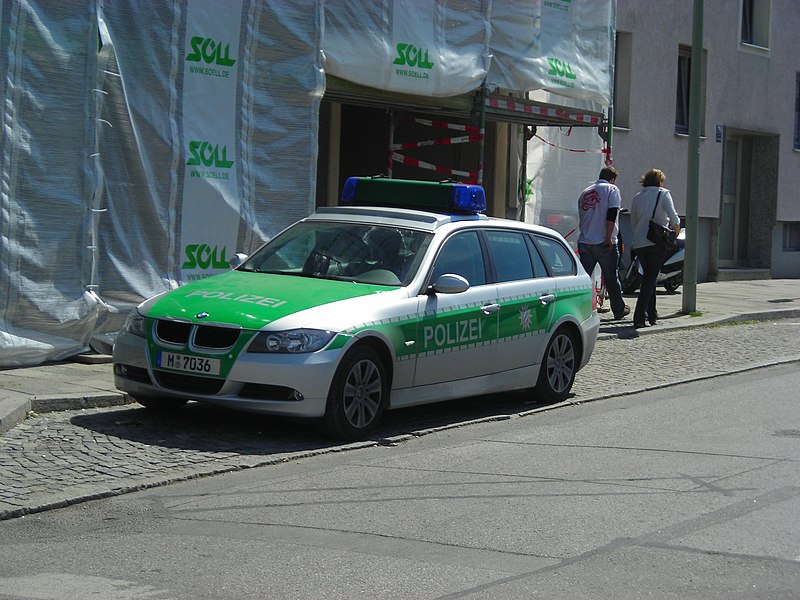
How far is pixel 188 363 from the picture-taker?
8383mm

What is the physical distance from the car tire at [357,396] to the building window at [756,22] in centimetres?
2163

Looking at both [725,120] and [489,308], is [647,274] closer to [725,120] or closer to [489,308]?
[489,308]

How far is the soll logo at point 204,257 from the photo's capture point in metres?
12.7

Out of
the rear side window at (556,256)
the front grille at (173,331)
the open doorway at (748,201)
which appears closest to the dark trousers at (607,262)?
the rear side window at (556,256)

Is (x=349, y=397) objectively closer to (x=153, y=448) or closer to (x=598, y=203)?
(x=153, y=448)

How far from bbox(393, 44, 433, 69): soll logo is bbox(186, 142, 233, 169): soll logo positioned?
9.20 ft

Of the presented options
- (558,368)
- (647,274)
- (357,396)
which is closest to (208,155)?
(558,368)

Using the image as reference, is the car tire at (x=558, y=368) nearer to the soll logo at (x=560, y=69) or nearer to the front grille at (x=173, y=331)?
the front grille at (x=173, y=331)

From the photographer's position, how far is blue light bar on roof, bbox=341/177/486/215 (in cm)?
1026

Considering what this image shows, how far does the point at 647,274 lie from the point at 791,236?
15.0 metres

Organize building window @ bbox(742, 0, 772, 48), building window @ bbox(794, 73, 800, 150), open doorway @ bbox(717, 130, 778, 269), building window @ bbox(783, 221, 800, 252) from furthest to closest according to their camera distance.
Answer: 1. building window @ bbox(794, 73, 800, 150)
2. building window @ bbox(783, 221, 800, 252)
3. open doorway @ bbox(717, 130, 778, 269)
4. building window @ bbox(742, 0, 772, 48)

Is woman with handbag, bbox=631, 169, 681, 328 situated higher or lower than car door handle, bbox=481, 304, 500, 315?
higher

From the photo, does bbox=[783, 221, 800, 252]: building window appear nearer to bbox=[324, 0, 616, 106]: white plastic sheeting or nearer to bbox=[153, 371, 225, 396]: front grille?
bbox=[324, 0, 616, 106]: white plastic sheeting

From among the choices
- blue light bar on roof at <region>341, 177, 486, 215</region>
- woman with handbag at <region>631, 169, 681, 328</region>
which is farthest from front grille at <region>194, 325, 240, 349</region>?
woman with handbag at <region>631, 169, 681, 328</region>
